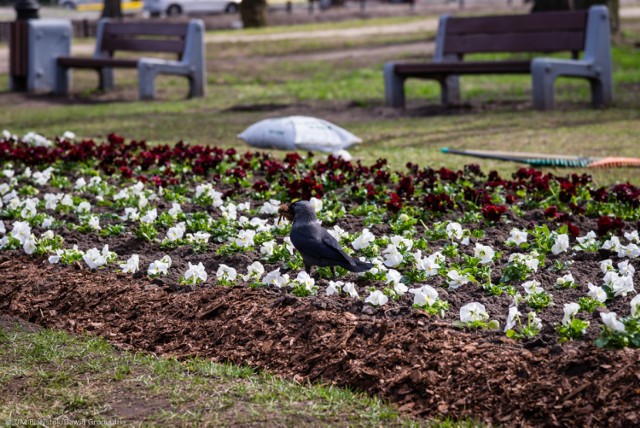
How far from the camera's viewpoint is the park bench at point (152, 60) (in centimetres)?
1527

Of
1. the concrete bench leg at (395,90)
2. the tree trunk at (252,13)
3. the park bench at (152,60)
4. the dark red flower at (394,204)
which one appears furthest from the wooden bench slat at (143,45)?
the tree trunk at (252,13)

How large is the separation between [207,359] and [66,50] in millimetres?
13469

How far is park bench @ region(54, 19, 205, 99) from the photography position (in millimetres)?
15273

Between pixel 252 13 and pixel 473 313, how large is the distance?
91.0 feet

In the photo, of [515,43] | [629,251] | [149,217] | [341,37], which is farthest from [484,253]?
[341,37]

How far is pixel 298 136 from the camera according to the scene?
9672mm

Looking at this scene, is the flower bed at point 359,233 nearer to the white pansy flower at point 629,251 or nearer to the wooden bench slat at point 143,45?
the white pansy flower at point 629,251

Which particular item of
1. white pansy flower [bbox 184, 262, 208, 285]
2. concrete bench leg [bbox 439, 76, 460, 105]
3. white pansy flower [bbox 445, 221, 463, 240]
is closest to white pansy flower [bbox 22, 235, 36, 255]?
white pansy flower [bbox 184, 262, 208, 285]

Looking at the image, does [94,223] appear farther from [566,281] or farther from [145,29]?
[145,29]

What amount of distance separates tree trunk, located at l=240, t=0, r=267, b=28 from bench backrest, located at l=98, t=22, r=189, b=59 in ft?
45.2

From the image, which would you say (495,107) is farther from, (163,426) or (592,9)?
(163,426)

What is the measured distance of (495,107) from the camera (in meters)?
13.4

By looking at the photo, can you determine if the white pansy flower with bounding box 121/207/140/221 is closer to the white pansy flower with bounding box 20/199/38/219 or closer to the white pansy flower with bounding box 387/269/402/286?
the white pansy flower with bounding box 20/199/38/219

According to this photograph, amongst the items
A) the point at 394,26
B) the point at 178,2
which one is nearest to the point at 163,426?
the point at 394,26
